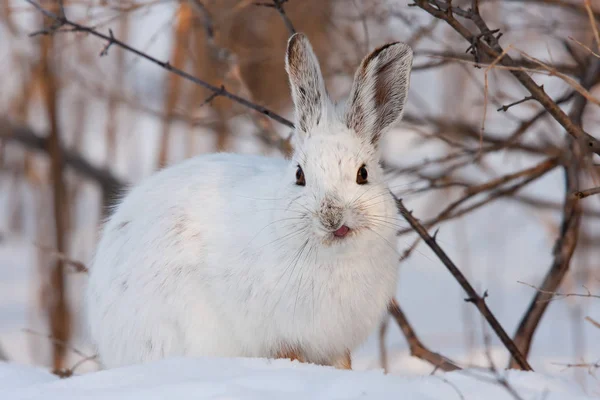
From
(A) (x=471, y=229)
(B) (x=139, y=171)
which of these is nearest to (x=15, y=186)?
(B) (x=139, y=171)

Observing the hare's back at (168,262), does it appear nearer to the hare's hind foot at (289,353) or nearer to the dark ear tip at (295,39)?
the hare's hind foot at (289,353)

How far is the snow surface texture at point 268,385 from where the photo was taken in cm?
213

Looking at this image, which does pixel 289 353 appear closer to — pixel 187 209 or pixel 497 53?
pixel 187 209

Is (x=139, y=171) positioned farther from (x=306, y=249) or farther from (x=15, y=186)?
(x=306, y=249)

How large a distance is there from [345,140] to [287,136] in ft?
7.91

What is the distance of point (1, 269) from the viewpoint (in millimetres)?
9617

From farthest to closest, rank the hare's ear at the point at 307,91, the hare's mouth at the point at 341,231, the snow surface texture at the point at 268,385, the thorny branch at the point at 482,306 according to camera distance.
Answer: the thorny branch at the point at 482,306
the hare's ear at the point at 307,91
the hare's mouth at the point at 341,231
the snow surface texture at the point at 268,385

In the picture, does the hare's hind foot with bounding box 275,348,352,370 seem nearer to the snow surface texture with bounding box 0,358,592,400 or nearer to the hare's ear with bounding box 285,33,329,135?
the snow surface texture with bounding box 0,358,592,400

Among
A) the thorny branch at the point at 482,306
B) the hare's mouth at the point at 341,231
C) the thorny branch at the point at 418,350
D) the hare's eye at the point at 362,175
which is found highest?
the hare's eye at the point at 362,175

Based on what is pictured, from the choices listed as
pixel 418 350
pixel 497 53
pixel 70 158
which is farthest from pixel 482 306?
pixel 70 158

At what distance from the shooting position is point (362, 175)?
2.93m

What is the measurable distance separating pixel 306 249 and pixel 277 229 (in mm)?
128

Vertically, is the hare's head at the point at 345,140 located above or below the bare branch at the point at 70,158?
above

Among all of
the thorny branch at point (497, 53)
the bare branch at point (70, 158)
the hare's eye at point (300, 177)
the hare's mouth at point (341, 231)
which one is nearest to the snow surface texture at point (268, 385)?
the hare's mouth at point (341, 231)
